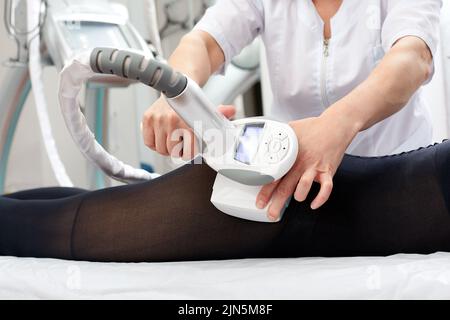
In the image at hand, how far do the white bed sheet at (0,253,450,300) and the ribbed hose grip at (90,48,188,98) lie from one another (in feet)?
0.79

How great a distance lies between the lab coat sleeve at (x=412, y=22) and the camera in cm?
101

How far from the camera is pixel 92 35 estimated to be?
1849 millimetres

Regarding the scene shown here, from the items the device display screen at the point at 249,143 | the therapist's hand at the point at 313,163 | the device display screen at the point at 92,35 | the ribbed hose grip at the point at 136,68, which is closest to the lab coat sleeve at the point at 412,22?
the therapist's hand at the point at 313,163

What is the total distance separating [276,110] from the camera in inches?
52.7

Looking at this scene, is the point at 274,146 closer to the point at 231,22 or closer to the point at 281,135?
the point at 281,135

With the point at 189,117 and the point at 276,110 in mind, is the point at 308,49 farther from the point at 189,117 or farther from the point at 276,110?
the point at 189,117

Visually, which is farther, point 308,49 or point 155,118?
point 308,49

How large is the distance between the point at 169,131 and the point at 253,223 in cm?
20

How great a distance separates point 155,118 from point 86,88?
45.6 inches

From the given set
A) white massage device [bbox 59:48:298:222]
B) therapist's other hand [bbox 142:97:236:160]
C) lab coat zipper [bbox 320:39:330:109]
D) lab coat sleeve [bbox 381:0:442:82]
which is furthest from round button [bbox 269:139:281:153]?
lab coat zipper [bbox 320:39:330:109]

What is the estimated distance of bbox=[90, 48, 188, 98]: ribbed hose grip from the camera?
0.65m

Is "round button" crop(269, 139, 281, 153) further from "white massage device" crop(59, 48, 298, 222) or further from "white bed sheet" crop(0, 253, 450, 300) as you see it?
"white bed sheet" crop(0, 253, 450, 300)

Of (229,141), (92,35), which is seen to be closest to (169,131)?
(229,141)

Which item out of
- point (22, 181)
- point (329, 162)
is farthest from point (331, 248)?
point (22, 181)
